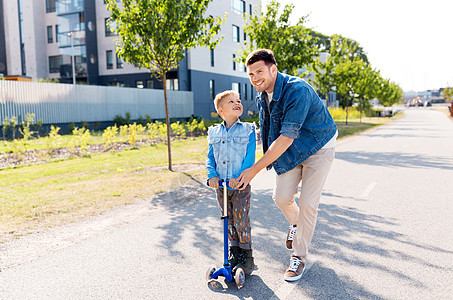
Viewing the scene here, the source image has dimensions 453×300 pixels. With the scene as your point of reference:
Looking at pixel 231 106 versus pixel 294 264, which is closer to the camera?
pixel 231 106

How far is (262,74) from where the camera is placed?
3158mm

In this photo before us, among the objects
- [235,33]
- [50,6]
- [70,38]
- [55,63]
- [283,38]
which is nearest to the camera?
[283,38]

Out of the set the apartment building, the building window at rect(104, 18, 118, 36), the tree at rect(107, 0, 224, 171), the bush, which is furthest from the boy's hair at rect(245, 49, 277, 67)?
the apartment building

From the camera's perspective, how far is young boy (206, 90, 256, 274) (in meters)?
3.32

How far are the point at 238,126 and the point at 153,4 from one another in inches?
249

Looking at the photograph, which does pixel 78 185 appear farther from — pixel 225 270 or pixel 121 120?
pixel 121 120

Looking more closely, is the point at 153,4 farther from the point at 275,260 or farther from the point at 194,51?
the point at 194,51

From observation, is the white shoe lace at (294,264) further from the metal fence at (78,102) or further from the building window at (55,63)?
the building window at (55,63)

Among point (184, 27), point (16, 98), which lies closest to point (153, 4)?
point (184, 27)

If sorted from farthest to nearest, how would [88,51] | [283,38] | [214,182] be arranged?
[88,51]
[283,38]
[214,182]

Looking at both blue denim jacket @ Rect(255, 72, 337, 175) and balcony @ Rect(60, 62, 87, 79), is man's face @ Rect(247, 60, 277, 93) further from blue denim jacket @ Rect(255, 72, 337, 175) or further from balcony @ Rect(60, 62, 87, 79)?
balcony @ Rect(60, 62, 87, 79)

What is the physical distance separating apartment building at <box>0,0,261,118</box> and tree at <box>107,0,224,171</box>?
→ 70.1ft

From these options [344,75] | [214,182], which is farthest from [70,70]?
[214,182]

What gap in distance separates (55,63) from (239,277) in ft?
126
